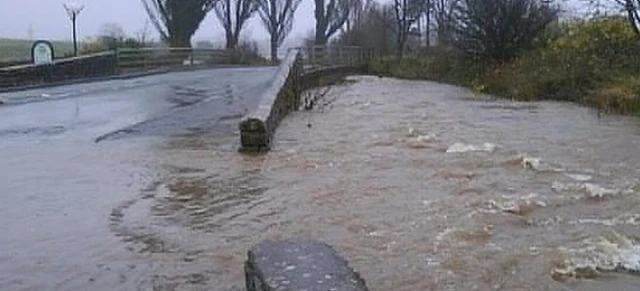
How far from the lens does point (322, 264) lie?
5.31 m

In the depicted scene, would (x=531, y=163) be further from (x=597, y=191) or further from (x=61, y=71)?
(x=61, y=71)

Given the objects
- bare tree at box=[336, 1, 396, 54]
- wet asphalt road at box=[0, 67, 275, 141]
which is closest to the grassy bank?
wet asphalt road at box=[0, 67, 275, 141]

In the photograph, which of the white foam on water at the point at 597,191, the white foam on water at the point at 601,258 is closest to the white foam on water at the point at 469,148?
the white foam on water at the point at 597,191

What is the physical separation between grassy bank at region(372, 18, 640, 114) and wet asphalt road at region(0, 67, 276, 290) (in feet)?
23.5

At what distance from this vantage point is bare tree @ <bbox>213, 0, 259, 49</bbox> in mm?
56906

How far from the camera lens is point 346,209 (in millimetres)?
9211

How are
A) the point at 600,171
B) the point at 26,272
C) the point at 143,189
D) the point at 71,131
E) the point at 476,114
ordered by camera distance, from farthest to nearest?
the point at 476,114
the point at 71,131
the point at 600,171
the point at 143,189
the point at 26,272

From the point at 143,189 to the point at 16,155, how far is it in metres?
3.39

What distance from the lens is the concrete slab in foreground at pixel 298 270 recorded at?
4.92 m

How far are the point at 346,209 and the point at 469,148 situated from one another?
469cm

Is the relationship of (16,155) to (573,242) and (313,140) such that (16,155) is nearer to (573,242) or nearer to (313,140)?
(313,140)

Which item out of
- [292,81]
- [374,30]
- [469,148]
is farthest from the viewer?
[374,30]

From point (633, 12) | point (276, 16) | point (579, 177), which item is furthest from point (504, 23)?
point (276, 16)

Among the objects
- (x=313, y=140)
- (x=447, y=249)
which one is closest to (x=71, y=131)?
(x=313, y=140)
